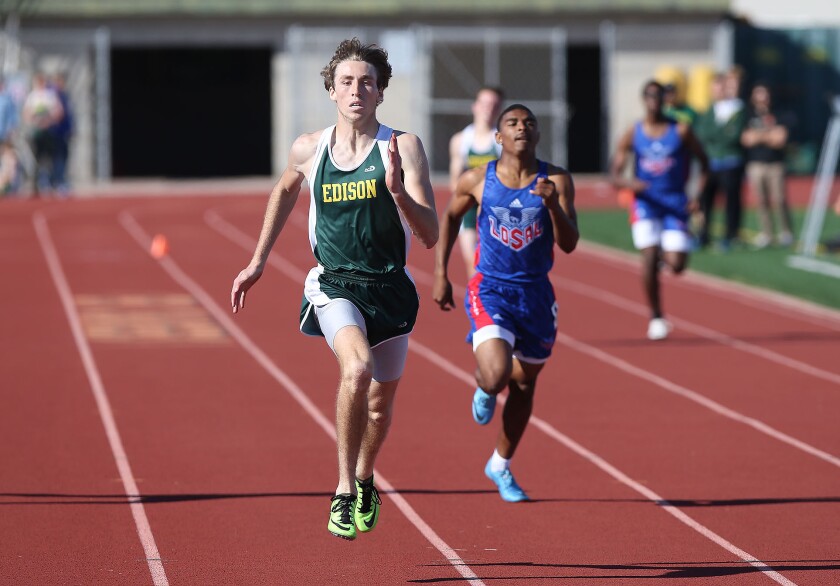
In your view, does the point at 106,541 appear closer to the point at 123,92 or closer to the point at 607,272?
the point at 607,272

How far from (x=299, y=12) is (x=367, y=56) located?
953 inches

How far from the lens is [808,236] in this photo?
18.5 m

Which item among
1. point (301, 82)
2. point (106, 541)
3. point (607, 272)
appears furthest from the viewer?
point (301, 82)

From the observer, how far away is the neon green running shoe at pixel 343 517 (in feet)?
19.7

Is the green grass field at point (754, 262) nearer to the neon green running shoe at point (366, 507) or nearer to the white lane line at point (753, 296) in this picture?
the white lane line at point (753, 296)

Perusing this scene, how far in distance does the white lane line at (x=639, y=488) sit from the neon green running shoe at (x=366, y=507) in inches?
58.7

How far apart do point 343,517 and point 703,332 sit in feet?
25.6

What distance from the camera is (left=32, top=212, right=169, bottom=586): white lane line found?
6.43 metres

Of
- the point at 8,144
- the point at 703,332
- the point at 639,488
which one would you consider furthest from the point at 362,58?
the point at 8,144

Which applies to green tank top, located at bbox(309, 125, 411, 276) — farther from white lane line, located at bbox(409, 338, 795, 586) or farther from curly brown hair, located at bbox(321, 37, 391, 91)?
white lane line, located at bbox(409, 338, 795, 586)

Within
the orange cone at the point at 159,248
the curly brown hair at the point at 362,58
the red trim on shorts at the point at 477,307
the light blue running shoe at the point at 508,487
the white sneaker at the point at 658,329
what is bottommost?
the light blue running shoe at the point at 508,487

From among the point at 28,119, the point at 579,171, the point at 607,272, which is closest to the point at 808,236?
the point at 607,272

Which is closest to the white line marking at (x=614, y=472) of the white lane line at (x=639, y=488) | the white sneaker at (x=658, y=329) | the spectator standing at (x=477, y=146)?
the white lane line at (x=639, y=488)

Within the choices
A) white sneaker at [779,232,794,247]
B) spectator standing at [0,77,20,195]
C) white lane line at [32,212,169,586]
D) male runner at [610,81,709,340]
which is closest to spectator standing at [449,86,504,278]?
male runner at [610,81,709,340]
